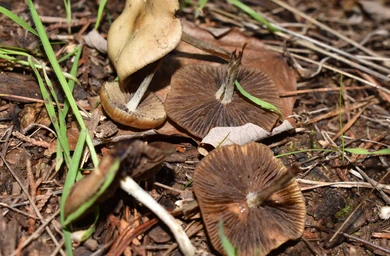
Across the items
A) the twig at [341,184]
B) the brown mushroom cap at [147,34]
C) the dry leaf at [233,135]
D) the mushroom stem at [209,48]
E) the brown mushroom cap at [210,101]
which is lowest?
the twig at [341,184]

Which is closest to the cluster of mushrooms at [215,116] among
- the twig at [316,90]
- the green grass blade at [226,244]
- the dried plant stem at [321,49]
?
the green grass blade at [226,244]

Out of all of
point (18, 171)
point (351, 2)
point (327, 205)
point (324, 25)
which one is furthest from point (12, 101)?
point (351, 2)

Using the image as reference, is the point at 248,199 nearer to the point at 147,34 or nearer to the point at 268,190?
the point at 268,190

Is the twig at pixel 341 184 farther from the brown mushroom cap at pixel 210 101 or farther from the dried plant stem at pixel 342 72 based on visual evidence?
the dried plant stem at pixel 342 72

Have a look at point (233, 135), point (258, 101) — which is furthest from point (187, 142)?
point (258, 101)

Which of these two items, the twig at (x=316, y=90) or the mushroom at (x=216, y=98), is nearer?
the mushroom at (x=216, y=98)
